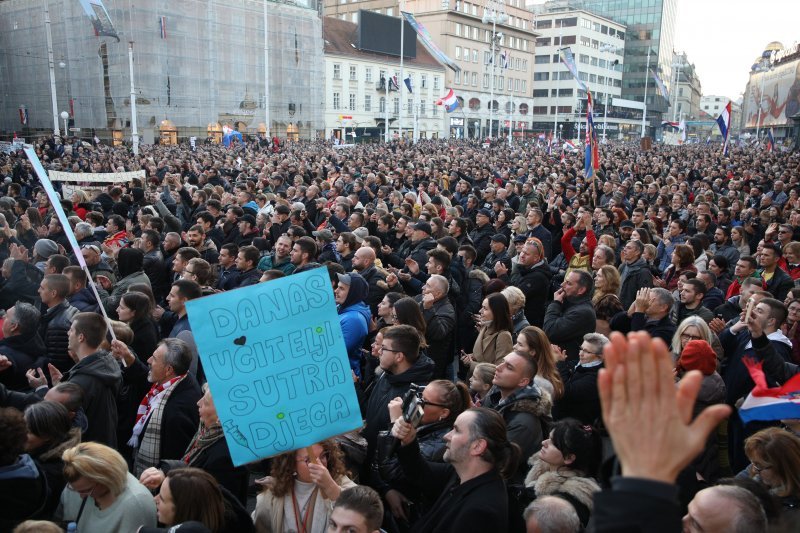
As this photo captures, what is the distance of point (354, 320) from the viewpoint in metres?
5.42

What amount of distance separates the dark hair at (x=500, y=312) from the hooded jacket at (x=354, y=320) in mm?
1113

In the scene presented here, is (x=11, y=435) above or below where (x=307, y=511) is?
above

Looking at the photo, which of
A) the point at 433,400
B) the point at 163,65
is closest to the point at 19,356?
the point at 433,400

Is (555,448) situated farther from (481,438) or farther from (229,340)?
(229,340)

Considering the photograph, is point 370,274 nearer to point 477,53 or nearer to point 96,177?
point 96,177

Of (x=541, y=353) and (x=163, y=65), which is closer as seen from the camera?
(x=541, y=353)

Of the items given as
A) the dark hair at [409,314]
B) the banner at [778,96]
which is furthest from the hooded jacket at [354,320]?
the banner at [778,96]

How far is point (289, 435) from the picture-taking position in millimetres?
2881

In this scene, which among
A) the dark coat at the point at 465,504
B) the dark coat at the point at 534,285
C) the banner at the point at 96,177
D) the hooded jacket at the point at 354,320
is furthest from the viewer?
the banner at the point at 96,177

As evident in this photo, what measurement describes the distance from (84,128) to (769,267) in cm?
4344

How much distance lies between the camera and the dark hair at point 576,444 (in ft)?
10.3

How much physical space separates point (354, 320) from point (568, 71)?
311ft

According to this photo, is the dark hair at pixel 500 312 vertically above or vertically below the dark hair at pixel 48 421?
above

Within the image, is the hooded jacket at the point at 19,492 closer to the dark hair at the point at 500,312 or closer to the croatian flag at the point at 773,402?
the dark hair at the point at 500,312
